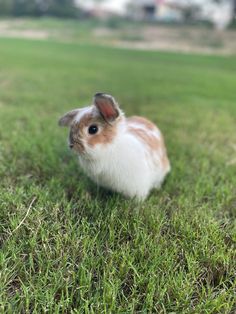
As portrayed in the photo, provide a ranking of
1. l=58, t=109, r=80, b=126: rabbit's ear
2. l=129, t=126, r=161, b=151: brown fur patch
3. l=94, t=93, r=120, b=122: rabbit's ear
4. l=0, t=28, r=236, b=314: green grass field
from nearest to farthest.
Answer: l=0, t=28, r=236, b=314: green grass field, l=94, t=93, r=120, b=122: rabbit's ear, l=58, t=109, r=80, b=126: rabbit's ear, l=129, t=126, r=161, b=151: brown fur patch

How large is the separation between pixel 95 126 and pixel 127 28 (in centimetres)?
2630

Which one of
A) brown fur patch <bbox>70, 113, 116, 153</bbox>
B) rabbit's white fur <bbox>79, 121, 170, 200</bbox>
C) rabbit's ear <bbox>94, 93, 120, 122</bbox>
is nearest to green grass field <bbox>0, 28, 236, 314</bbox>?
rabbit's white fur <bbox>79, 121, 170, 200</bbox>

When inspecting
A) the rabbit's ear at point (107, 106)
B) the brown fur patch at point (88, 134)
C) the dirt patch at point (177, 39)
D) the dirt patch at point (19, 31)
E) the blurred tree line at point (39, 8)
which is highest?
the rabbit's ear at point (107, 106)

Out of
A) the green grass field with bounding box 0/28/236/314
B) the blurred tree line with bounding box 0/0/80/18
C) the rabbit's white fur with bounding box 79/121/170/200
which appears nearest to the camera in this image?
the green grass field with bounding box 0/28/236/314

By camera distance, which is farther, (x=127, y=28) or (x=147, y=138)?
(x=127, y=28)

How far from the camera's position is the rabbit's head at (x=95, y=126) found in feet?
6.96

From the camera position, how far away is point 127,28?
2686cm

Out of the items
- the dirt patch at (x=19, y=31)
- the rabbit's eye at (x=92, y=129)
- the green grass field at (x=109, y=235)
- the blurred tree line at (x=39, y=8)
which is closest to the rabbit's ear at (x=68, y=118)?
the rabbit's eye at (x=92, y=129)

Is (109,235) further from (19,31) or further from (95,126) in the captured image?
(19,31)

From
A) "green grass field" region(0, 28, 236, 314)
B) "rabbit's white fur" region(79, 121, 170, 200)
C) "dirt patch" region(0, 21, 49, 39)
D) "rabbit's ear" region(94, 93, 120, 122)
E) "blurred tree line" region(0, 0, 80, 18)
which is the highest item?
"rabbit's ear" region(94, 93, 120, 122)

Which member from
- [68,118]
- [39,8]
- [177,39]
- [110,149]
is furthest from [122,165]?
[39,8]

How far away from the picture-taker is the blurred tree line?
100 feet

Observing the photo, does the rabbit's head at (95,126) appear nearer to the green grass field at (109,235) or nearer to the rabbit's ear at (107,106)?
the rabbit's ear at (107,106)

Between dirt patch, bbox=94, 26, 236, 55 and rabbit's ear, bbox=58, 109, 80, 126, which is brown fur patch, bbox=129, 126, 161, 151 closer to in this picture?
rabbit's ear, bbox=58, 109, 80, 126
